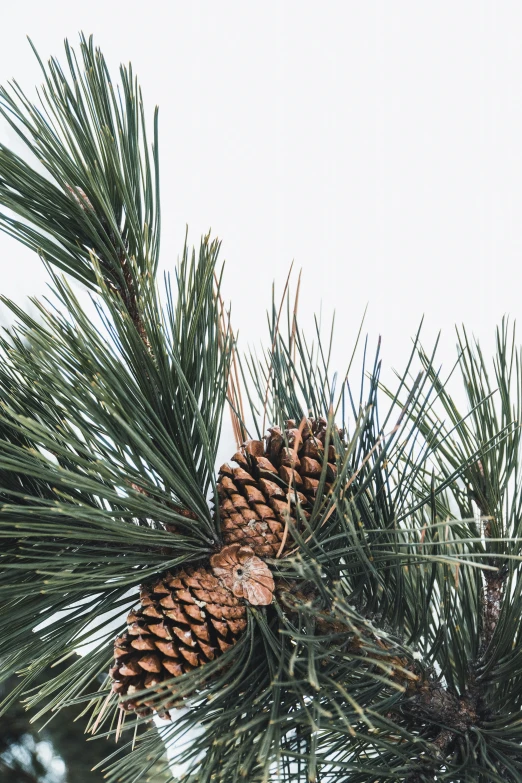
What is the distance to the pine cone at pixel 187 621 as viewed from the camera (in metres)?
0.21

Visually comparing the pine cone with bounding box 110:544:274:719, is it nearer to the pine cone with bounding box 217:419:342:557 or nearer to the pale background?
the pine cone with bounding box 217:419:342:557

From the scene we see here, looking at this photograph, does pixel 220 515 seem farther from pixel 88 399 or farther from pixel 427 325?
pixel 427 325

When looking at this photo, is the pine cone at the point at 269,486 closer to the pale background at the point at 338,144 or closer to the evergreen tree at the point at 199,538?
the evergreen tree at the point at 199,538

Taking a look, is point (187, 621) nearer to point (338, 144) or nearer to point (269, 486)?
point (269, 486)

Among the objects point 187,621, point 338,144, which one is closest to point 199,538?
point 187,621

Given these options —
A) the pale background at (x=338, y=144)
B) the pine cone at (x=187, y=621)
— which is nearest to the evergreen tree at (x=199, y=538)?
the pine cone at (x=187, y=621)

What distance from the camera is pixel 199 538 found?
0.77 ft

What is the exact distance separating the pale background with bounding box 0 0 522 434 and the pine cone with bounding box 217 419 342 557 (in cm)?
28

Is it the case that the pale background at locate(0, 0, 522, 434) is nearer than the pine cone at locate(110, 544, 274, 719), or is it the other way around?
the pine cone at locate(110, 544, 274, 719)

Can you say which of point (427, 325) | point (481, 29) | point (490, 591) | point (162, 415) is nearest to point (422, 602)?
point (490, 591)

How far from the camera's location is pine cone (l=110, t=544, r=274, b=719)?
8.4 inches

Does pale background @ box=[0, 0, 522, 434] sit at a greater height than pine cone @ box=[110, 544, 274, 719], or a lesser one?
greater

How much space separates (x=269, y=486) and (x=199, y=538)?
1.2 inches

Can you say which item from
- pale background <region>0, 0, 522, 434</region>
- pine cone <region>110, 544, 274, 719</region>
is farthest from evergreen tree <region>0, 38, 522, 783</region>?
pale background <region>0, 0, 522, 434</region>
